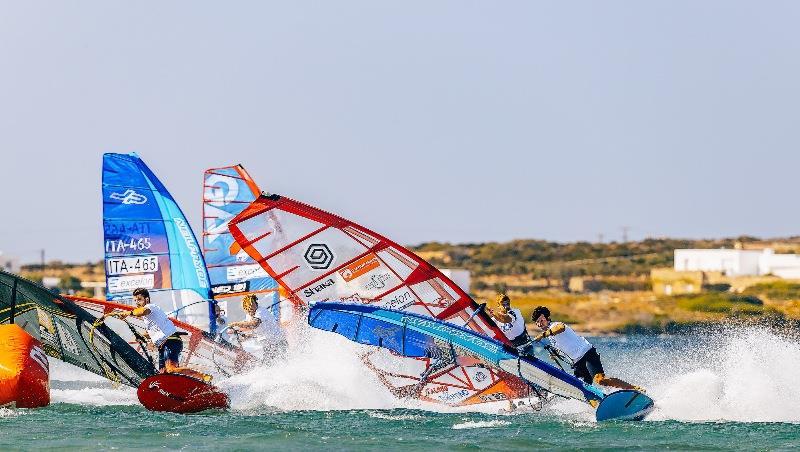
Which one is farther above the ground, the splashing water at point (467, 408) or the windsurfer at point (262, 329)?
the windsurfer at point (262, 329)

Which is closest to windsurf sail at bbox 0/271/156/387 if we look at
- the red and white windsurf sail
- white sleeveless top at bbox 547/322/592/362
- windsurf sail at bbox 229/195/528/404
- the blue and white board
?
windsurf sail at bbox 229/195/528/404

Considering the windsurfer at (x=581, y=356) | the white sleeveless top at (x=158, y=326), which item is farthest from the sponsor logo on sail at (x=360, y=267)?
the windsurfer at (x=581, y=356)

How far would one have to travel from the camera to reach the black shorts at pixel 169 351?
18609mm

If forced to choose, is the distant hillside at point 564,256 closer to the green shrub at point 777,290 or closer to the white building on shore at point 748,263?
the white building on shore at point 748,263

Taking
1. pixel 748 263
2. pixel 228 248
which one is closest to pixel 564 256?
pixel 748 263

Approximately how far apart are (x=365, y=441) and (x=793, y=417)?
198 inches

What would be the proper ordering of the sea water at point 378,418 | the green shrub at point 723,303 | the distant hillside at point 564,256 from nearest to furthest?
the sea water at point 378,418 < the green shrub at point 723,303 < the distant hillside at point 564,256

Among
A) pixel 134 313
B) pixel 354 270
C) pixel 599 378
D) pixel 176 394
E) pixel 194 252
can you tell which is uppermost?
pixel 194 252

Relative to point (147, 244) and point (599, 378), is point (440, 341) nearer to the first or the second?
point (599, 378)

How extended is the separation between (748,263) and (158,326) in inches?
2539

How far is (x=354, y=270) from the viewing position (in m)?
20.4

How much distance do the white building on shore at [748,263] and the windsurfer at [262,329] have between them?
196 feet

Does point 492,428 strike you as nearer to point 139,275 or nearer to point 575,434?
point 575,434

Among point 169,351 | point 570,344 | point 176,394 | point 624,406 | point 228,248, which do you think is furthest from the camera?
point 228,248
